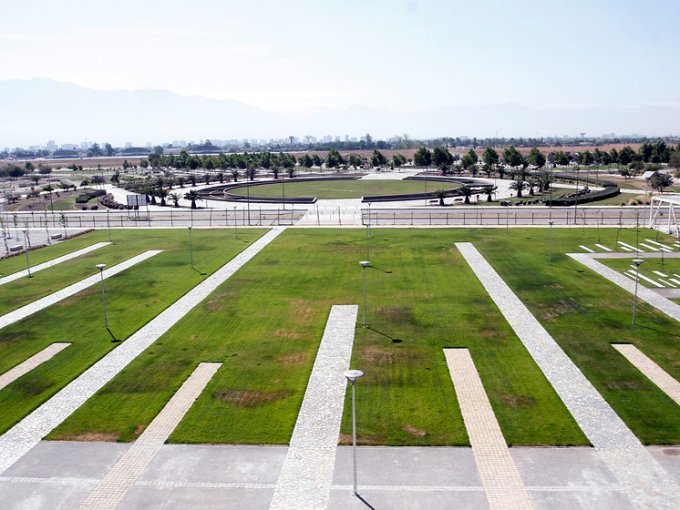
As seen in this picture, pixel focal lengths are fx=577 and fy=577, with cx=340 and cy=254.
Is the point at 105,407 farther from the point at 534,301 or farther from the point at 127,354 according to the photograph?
the point at 534,301

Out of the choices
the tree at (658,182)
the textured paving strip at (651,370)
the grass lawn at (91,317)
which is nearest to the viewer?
the textured paving strip at (651,370)

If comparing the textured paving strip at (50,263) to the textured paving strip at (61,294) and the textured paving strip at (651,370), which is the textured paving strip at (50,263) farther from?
the textured paving strip at (651,370)

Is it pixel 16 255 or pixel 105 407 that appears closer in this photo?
pixel 105 407

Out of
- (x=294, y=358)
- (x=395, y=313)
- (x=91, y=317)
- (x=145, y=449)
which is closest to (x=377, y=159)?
(x=395, y=313)

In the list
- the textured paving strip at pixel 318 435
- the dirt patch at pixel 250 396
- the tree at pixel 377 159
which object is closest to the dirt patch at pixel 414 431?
the textured paving strip at pixel 318 435

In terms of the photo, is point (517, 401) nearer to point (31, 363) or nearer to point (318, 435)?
point (318, 435)

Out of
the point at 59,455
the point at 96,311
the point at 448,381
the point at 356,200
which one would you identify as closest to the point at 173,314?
the point at 96,311
